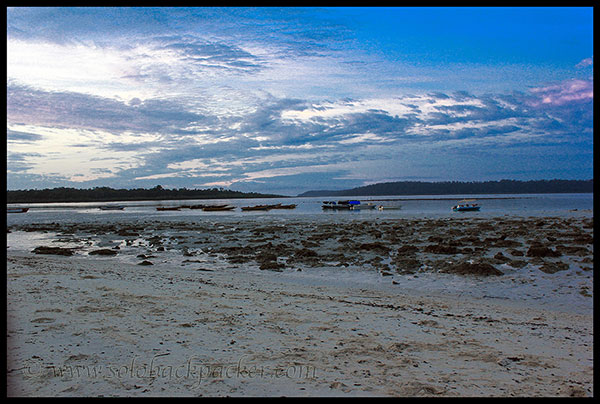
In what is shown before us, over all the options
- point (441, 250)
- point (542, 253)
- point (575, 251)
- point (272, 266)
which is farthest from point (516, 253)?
point (272, 266)

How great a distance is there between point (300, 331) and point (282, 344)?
0.79 m

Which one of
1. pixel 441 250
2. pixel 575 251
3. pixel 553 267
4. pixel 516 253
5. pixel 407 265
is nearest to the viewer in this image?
pixel 553 267

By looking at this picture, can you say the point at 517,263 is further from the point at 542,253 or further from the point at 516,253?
the point at 542,253

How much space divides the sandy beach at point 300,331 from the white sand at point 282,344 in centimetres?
3

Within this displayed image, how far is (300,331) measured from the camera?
693cm

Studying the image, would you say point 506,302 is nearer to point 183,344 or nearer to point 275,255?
point 183,344

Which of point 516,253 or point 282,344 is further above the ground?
point 282,344

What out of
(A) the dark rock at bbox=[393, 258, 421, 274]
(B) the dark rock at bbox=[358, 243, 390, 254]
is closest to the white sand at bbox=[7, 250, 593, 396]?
(A) the dark rock at bbox=[393, 258, 421, 274]

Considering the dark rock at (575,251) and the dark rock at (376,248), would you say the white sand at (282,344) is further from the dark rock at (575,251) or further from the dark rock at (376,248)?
the dark rock at (575,251)

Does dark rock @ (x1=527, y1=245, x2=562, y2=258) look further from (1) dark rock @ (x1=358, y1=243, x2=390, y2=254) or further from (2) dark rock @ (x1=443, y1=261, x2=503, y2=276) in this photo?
(1) dark rock @ (x1=358, y1=243, x2=390, y2=254)

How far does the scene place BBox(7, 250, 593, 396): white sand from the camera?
4742 mm

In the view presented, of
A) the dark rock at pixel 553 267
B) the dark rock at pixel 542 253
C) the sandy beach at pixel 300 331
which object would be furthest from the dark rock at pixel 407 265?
the dark rock at pixel 542 253

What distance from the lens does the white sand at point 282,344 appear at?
4.74 metres

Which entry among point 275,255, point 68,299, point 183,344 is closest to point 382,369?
point 183,344
